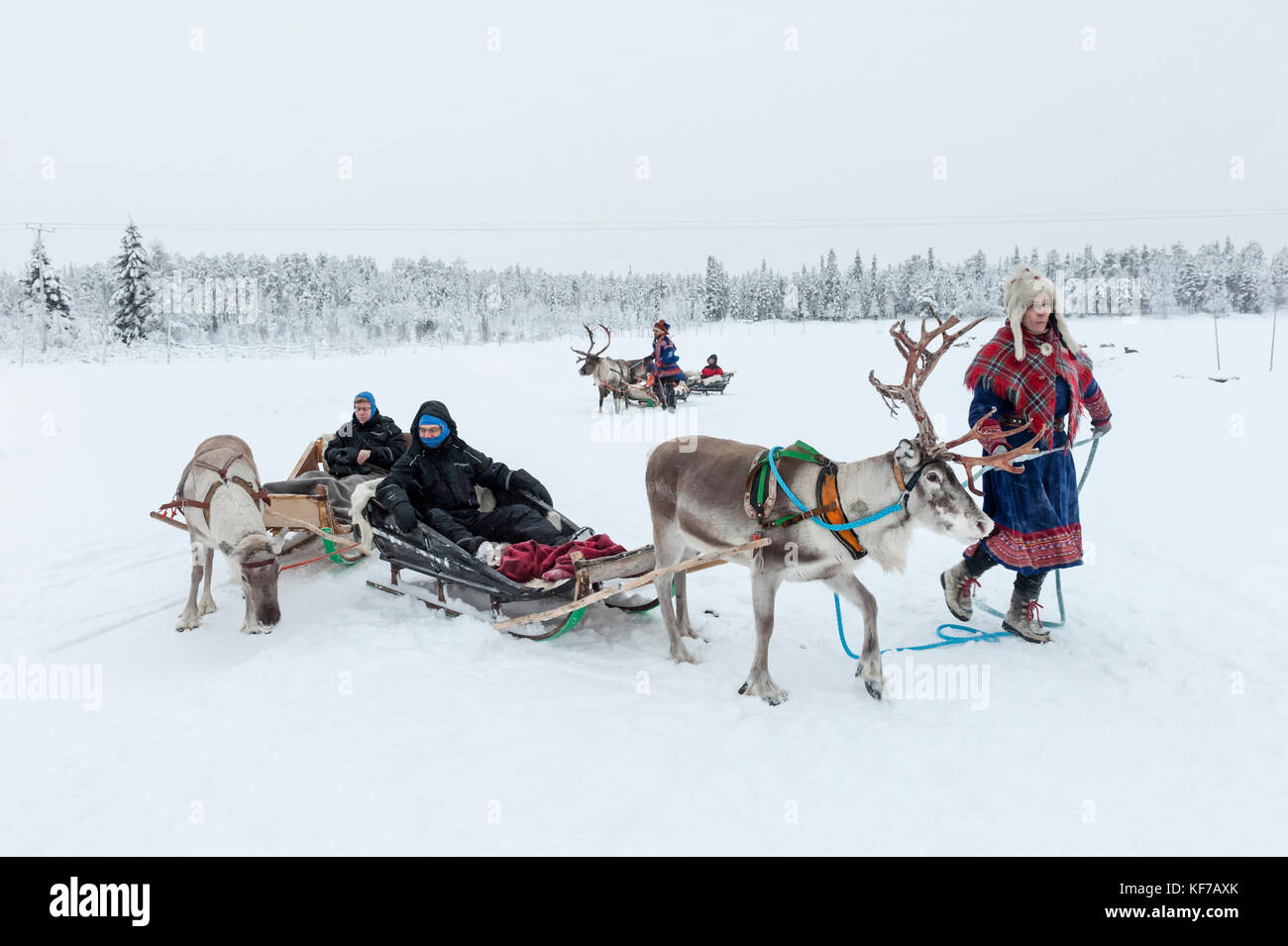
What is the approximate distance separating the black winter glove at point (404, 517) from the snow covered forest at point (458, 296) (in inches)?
901

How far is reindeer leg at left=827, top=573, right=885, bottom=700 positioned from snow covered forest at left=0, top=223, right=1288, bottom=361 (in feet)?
84.1

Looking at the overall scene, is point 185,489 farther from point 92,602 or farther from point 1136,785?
point 1136,785

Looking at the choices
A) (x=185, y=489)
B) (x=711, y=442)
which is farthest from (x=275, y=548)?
(x=711, y=442)

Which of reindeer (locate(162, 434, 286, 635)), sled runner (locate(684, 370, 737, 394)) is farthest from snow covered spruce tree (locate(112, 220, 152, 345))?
reindeer (locate(162, 434, 286, 635))

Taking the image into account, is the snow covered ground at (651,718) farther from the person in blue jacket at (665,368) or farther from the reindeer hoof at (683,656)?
the person in blue jacket at (665,368)

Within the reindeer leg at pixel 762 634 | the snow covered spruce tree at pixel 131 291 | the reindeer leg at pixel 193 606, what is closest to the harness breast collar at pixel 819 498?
the reindeer leg at pixel 762 634

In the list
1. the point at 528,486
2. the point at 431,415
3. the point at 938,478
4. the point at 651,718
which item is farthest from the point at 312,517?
the point at 938,478

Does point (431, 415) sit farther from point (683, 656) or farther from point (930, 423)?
point (930, 423)

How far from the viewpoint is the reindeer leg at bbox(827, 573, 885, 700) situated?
3941 mm

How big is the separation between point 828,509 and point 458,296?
7203 cm

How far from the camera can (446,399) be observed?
59.3ft

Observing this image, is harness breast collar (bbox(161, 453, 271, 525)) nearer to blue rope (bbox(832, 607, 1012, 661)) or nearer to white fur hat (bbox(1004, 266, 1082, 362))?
blue rope (bbox(832, 607, 1012, 661))

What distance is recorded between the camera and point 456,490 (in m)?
5.77

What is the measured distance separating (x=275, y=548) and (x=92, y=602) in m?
1.83
